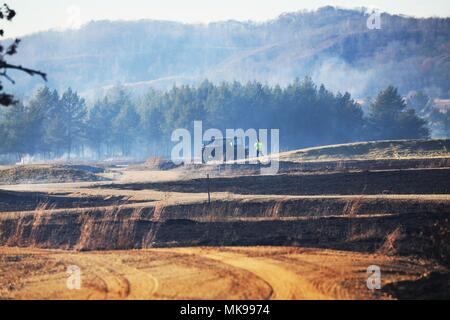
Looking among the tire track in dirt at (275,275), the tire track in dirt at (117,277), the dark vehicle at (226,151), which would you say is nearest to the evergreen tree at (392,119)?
the dark vehicle at (226,151)

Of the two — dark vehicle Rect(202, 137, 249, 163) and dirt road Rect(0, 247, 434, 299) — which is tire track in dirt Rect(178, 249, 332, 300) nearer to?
dirt road Rect(0, 247, 434, 299)

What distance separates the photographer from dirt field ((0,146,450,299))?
18922 mm

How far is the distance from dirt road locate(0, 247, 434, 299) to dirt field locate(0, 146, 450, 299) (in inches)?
1.2

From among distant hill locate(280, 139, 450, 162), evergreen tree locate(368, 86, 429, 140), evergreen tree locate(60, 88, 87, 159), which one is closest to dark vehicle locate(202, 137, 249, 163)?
distant hill locate(280, 139, 450, 162)

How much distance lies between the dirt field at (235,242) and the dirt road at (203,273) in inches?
1.2

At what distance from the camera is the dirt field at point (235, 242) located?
18.9 m

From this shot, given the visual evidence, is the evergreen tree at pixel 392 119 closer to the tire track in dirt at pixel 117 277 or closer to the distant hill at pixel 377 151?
the distant hill at pixel 377 151

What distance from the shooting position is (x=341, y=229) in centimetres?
2884

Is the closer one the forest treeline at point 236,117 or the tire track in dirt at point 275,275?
the tire track in dirt at point 275,275

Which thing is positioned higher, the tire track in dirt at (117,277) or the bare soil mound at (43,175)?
the tire track in dirt at (117,277)

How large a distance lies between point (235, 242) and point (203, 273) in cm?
630

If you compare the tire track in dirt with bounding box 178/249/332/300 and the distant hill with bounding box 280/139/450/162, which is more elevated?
the tire track in dirt with bounding box 178/249/332/300
